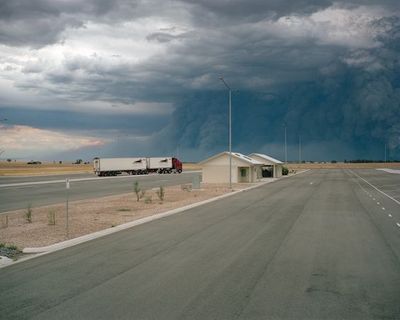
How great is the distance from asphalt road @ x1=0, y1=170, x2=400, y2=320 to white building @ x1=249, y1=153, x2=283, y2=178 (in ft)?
192

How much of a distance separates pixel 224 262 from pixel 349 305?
4.00 m

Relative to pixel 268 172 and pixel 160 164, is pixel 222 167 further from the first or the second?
pixel 160 164

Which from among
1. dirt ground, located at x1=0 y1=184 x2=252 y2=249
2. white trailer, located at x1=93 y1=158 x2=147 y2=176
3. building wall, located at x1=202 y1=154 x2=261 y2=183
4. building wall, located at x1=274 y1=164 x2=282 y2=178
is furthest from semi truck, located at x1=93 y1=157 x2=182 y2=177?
dirt ground, located at x1=0 y1=184 x2=252 y2=249

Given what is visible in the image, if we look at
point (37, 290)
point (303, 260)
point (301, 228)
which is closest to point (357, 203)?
point (301, 228)

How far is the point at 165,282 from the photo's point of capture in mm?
9773

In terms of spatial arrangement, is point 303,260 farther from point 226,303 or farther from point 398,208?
point 398,208

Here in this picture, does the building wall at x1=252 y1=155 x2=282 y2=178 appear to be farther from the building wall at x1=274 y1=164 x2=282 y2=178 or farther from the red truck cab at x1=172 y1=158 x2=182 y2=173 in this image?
the red truck cab at x1=172 y1=158 x2=182 y2=173

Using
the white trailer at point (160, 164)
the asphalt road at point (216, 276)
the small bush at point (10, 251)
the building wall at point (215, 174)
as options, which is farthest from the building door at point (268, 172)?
the small bush at point (10, 251)

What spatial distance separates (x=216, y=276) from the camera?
10.3 m

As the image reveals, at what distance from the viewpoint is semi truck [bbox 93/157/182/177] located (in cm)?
8411

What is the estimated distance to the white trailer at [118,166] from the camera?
275 feet

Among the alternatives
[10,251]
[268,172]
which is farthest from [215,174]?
[10,251]

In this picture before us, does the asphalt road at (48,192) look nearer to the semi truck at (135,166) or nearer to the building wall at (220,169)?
the building wall at (220,169)

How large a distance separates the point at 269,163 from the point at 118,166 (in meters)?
27.0
